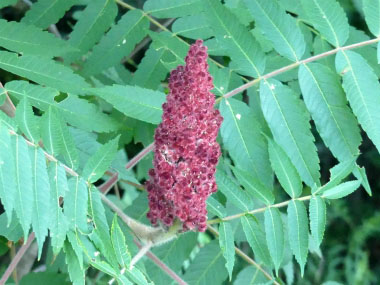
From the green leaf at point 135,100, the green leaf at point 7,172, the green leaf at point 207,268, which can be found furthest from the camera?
the green leaf at point 207,268

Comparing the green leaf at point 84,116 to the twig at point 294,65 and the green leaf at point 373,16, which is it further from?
the green leaf at point 373,16

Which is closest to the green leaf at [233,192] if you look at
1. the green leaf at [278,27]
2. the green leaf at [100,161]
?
the green leaf at [100,161]

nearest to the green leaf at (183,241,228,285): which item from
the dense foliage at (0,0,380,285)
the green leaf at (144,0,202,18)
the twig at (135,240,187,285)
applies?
the dense foliage at (0,0,380,285)

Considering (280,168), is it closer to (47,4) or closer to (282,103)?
(282,103)

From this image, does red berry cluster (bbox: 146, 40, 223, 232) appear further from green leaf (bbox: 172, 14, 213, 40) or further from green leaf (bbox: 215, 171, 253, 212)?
green leaf (bbox: 172, 14, 213, 40)

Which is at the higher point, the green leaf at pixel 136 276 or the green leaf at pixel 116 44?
the green leaf at pixel 116 44

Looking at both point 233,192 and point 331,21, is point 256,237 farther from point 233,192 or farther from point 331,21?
point 331,21
